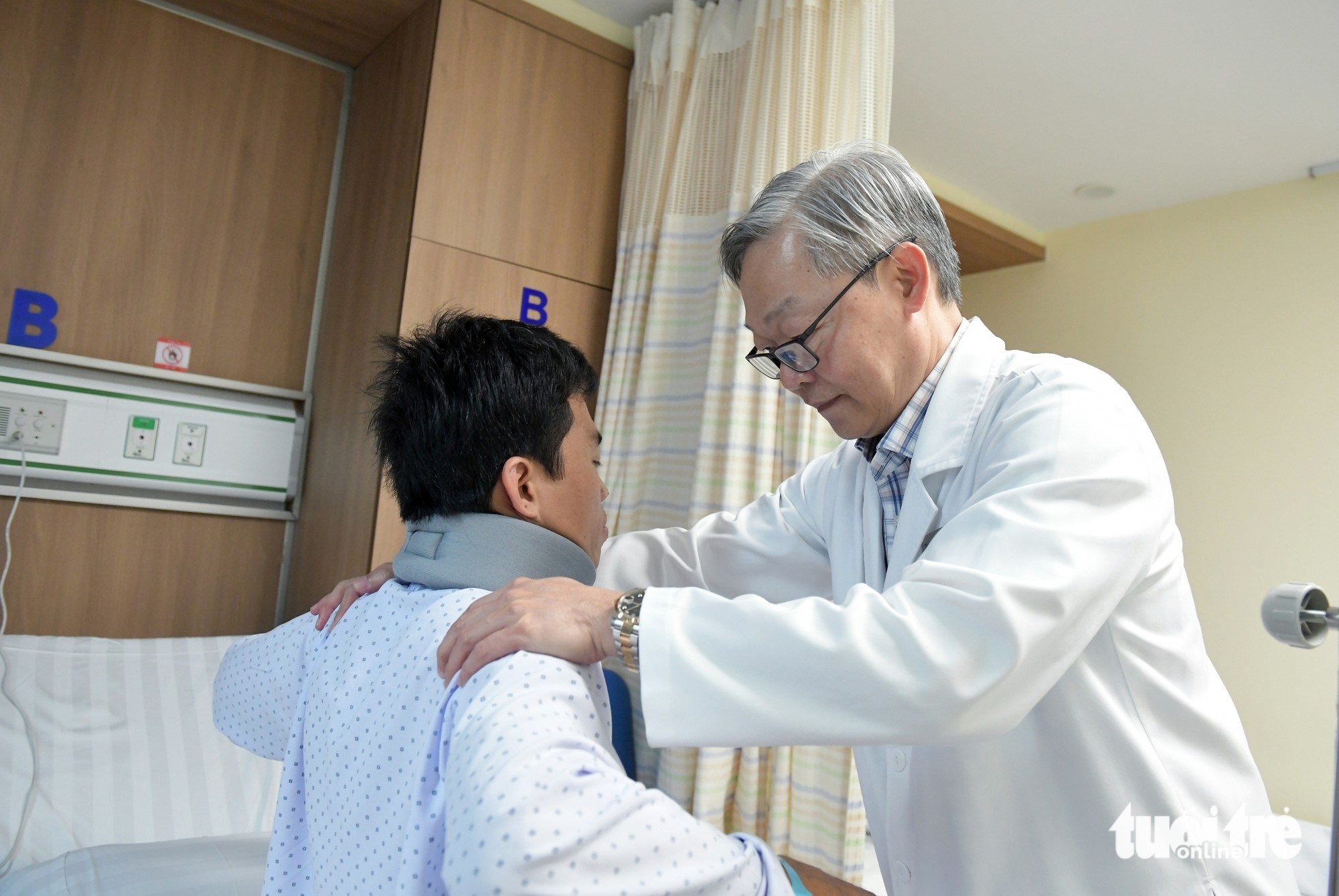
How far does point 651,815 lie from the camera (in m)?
0.72

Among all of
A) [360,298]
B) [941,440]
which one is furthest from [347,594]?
[360,298]

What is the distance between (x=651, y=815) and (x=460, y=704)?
0.19m

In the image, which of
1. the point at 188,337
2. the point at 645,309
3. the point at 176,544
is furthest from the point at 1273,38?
the point at 176,544

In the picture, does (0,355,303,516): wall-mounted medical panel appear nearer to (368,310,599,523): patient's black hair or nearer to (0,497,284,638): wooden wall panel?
(0,497,284,638): wooden wall panel

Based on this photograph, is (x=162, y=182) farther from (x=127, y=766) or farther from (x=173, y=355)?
(x=127, y=766)

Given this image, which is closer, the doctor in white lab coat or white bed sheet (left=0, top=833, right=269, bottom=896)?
the doctor in white lab coat

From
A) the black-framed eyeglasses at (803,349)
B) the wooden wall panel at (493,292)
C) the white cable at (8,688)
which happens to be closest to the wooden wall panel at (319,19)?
the wooden wall panel at (493,292)

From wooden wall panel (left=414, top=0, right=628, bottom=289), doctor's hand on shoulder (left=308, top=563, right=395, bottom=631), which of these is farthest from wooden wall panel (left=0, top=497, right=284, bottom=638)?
doctor's hand on shoulder (left=308, top=563, right=395, bottom=631)

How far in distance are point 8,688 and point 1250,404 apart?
3955mm

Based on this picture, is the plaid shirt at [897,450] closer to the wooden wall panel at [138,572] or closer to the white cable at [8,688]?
the white cable at [8,688]

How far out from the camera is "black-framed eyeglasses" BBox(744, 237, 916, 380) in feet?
3.84

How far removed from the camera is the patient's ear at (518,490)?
3.39 feet

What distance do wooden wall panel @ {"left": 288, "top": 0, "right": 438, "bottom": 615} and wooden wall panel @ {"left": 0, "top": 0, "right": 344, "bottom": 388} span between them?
5.4 inches

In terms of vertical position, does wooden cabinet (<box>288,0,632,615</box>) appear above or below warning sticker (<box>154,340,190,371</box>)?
above
